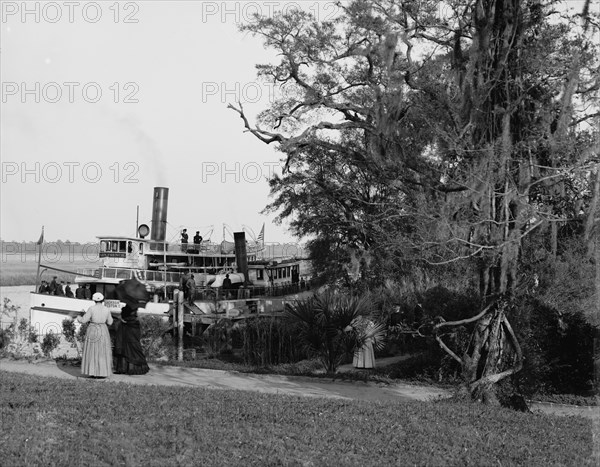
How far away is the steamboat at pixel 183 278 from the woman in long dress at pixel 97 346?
13.5 m

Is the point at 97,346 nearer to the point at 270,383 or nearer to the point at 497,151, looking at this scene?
the point at 270,383

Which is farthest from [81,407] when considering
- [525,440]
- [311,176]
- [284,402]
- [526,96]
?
[311,176]

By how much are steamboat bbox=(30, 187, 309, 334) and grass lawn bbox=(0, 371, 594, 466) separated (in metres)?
18.4

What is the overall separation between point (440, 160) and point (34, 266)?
7939 centimetres

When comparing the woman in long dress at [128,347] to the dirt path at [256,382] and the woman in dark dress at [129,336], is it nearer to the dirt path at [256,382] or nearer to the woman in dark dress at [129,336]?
the woman in dark dress at [129,336]

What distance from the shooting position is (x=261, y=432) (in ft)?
31.5

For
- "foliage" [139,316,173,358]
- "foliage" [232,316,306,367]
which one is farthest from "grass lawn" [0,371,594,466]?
"foliage" [232,316,306,367]

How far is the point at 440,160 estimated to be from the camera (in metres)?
16.7

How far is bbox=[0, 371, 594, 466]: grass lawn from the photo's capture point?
873 cm

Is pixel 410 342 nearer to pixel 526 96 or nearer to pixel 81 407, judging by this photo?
pixel 526 96

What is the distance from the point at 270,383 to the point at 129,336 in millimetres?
2901

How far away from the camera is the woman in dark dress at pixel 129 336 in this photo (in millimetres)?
15953

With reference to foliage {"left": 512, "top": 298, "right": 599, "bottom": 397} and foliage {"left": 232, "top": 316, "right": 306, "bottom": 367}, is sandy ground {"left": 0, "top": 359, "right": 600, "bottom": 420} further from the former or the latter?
foliage {"left": 232, "top": 316, "right": 306, "bottom": 367}

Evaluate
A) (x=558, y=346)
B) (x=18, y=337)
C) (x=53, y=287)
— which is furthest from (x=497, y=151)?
(x=53, y=287)
